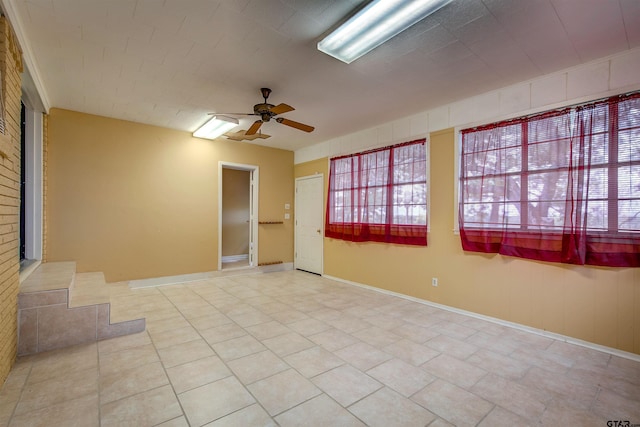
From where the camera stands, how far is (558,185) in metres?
2.96

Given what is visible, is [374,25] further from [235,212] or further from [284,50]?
[235,212]

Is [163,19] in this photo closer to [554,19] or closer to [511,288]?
[554,19]

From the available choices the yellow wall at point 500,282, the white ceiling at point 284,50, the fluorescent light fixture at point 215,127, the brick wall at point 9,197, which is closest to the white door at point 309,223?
the yellow wall at point 500,282

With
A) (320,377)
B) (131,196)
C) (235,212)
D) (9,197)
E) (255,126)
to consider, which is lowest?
(320,377)

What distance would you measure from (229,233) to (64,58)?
504cm

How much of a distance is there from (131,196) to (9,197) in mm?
2320

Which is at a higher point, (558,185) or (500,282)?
(558,185)

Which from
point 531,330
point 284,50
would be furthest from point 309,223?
point 531,330

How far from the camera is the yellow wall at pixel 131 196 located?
424 centimetres

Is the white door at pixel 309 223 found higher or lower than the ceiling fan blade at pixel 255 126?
lower

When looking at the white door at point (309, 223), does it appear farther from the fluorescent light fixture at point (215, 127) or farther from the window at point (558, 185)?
the window at point (558, 185)

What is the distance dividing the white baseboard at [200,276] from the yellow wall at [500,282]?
2093 millimetres

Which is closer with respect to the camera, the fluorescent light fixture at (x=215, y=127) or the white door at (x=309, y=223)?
the fluorescent light fixture at (x=215, y=127)

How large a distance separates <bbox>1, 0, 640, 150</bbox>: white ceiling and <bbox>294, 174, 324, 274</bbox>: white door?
234 centimetres
